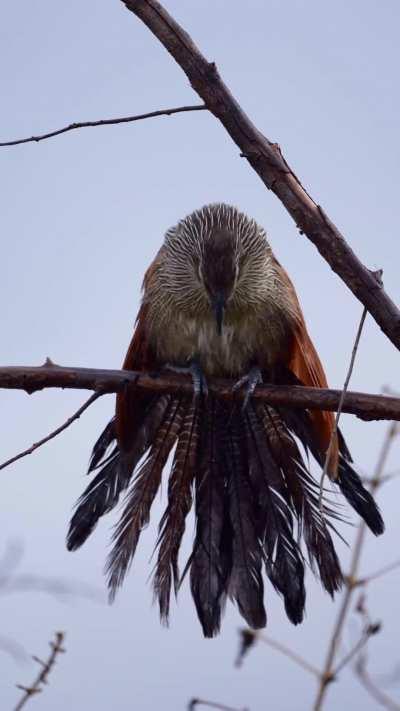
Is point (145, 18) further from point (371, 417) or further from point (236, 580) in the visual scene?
point (236, 580)

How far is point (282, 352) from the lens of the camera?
4289 millimetres

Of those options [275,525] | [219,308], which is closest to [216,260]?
[219,308]

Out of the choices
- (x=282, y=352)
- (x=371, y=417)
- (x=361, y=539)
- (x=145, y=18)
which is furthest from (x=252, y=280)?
(x=361, y=539)

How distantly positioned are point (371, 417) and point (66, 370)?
3.53ft

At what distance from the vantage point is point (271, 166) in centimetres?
285

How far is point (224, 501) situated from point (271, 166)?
5.44ft

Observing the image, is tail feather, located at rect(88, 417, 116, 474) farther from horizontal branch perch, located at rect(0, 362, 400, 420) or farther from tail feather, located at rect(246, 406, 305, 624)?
tail feather, located at rect(246, 406, 305, 624)

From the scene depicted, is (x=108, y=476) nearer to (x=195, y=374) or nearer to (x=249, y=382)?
(x=195, y=374)

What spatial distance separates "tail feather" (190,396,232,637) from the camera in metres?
3.70

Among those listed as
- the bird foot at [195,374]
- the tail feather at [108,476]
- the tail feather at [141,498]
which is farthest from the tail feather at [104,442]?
the bird foot at [195,374]

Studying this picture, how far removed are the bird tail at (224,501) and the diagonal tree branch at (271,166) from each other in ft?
3.58

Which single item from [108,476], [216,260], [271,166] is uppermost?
[216,260]

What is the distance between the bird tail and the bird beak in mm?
325

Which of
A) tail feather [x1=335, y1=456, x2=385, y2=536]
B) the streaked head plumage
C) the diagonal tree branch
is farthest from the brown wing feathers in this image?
the diagonal tree branch
